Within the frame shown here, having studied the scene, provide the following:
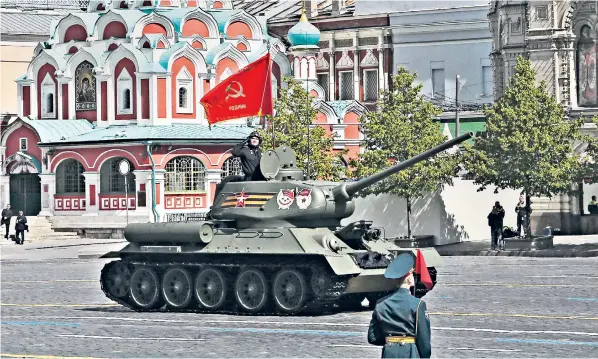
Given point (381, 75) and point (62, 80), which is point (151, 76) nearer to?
point (62, 80)

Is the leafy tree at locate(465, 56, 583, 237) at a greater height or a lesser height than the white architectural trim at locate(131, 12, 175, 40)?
lesser

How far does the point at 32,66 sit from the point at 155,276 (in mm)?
46725

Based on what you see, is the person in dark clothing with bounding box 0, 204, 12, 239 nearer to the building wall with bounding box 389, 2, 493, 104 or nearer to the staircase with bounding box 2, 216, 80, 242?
the staircase with bounding box 2, 216, 80, 242

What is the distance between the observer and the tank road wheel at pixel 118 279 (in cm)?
2527

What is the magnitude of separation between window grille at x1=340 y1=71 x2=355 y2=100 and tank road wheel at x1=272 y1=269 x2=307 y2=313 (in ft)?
197

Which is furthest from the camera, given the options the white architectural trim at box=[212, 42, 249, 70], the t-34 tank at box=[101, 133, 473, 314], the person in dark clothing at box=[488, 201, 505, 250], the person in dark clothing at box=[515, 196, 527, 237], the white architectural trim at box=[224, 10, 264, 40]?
the white architectural trim at box=[224, 10, 264, 40]

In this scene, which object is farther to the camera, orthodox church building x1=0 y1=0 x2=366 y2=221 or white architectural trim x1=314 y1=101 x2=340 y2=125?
white architectural trim x1=314 y1=101 x2=340 y2=125

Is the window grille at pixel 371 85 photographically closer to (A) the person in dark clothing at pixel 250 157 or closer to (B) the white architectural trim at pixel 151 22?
(B) the white architectural trim at pixel 151 22

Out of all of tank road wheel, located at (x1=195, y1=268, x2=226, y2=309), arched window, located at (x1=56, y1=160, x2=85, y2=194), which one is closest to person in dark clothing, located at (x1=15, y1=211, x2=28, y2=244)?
arched window, located at (x1=56, y1=160, x2=85, y2=194)

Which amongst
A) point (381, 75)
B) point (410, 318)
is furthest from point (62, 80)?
point (410, 318)

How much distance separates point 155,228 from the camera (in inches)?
968

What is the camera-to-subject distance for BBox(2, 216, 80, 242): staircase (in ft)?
203

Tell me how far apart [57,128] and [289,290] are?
45.3 metres

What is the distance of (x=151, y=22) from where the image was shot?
67.1m
